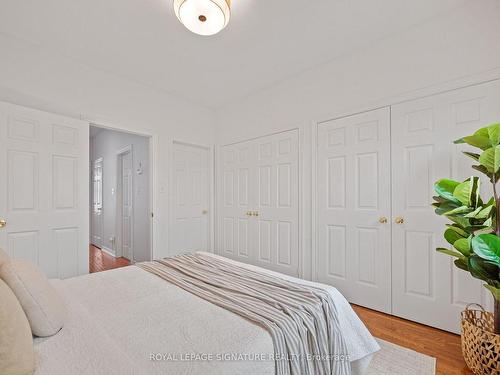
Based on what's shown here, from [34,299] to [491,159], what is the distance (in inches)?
95.9

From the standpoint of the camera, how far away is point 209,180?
3969 mm

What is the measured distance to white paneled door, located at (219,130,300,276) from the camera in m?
3.03

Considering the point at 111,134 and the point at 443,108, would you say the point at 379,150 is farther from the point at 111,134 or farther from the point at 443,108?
the point at 111,134

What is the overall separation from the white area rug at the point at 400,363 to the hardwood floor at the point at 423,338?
0.19 ft

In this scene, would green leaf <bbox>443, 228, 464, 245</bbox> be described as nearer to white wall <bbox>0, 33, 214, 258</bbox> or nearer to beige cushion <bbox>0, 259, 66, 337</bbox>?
beige cushion <bbox>0, 259, 66, 337</bbox>

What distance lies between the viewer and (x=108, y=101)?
2.85 meters

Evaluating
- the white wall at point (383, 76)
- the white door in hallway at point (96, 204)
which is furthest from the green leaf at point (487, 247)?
the white door in hallway at point (96, 204)

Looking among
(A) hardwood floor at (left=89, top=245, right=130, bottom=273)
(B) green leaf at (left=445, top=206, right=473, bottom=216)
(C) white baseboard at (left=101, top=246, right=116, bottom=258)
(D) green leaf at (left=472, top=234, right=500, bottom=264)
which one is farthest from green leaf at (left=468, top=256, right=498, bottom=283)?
(C) white baseboard at (left=101, top=246, right=116, bottom=258)

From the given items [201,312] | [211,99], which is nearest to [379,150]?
[201,312]

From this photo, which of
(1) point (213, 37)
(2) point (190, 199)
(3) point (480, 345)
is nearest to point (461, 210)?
(3) point (480, 345)

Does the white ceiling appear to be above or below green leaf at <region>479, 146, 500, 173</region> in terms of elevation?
above

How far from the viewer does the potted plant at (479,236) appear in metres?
1.38

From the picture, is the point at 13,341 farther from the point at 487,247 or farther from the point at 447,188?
the point at 447,188

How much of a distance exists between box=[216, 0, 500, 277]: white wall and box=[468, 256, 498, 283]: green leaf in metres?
1.42
